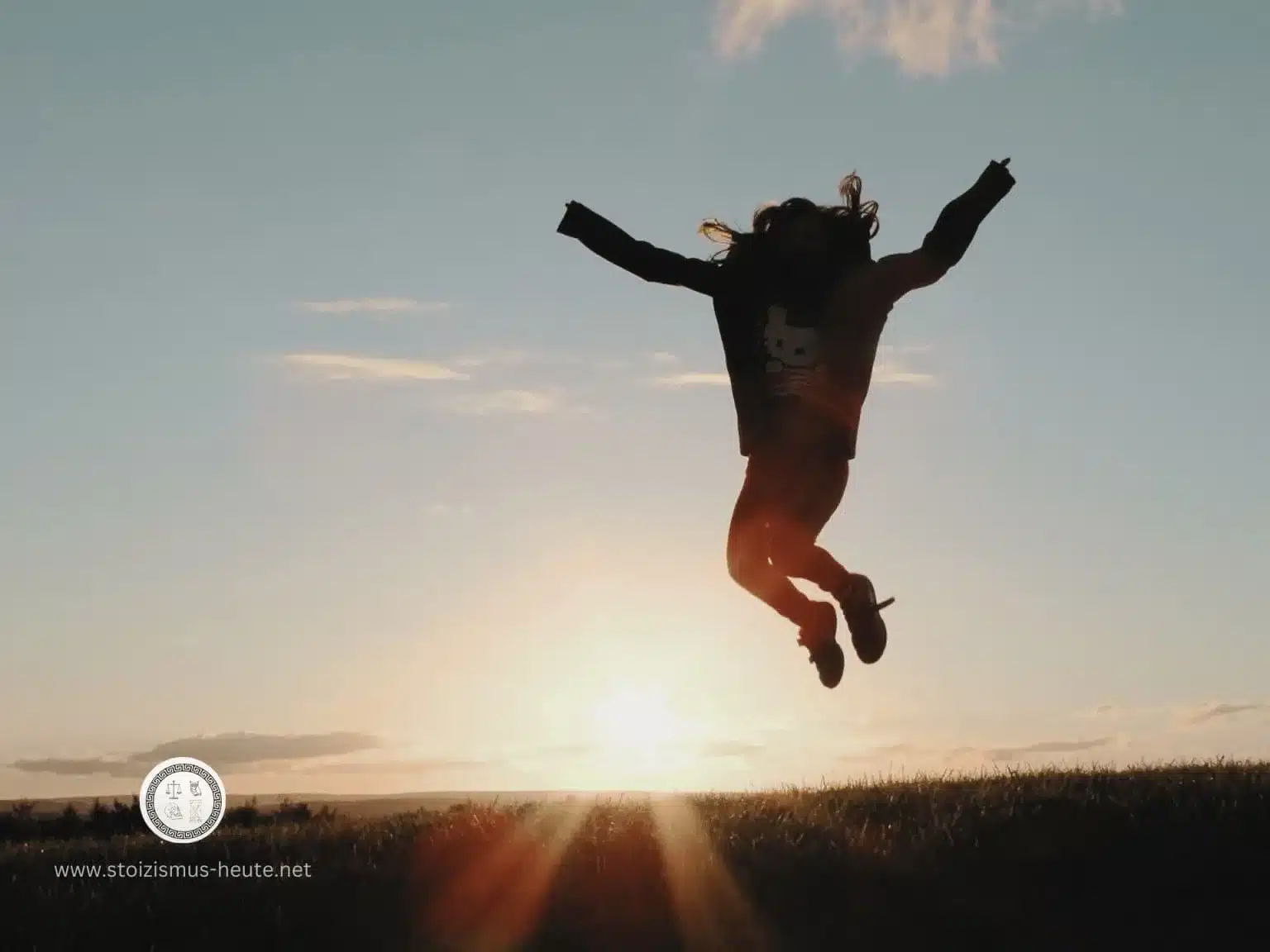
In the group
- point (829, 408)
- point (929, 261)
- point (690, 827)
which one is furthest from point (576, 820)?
point (929, 261)

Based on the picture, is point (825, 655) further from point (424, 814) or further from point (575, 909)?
point (424, 814)

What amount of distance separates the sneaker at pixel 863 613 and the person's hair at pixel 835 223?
221 centimetres

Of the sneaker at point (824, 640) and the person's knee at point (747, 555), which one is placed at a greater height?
the person's knee at point (747, 555)

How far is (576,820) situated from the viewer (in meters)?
9.84

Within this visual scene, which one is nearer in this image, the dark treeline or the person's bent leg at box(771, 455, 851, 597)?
the person's bent leg at box(771, 455, 851, 597)

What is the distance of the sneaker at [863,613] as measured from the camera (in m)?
8.81

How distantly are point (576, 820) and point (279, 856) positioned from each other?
83.0 inches

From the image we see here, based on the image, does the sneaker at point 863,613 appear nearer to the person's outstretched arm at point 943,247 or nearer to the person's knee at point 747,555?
the person's knee at point 747,555
